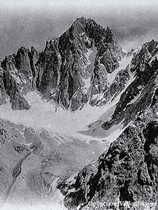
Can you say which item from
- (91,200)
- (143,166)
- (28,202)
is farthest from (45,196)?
(143,166)

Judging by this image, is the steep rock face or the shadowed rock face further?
the shadowed rock face

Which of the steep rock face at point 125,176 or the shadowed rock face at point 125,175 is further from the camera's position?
the shadowed rock face at point 125,175

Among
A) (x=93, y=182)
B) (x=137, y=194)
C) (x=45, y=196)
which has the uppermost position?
(x=137, y=194)

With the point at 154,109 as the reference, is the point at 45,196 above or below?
below

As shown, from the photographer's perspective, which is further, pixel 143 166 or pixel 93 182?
pixel 93 182

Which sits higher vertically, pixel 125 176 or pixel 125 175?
pixel 125 175

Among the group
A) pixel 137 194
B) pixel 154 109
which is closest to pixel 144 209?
pixel 137 194

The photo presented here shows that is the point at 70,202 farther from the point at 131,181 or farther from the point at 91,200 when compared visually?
the point at 131,181

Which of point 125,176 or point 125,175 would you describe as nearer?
point 125,176

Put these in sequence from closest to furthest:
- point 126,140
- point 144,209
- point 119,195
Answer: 1. point 144,209
2. point 119,195
3. point 126,140

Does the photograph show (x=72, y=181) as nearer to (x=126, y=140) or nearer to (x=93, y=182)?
(x=93, y=182)

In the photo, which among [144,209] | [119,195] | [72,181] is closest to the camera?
[144,209]
